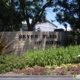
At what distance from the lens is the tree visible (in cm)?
2139

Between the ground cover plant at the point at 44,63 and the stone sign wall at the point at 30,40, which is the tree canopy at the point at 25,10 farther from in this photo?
the ground cover plant at the point at 44,63

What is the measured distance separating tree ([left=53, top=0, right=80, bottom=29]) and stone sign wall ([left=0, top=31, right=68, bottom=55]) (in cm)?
236

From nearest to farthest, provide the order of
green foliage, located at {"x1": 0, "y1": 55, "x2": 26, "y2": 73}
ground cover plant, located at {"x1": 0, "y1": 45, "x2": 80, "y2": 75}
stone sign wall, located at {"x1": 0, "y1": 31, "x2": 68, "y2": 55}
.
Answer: ground cover plant, located at {"x1": 0, "y1": 45, "x2": 80, "y2": 75}
green foliage, located at {"x1": 0, "y1": 55, "x2": 26, "y2": 73}
stone sign wall, located at {"x1": 0, "y1": 31, "x2": 68, "y2": 55}

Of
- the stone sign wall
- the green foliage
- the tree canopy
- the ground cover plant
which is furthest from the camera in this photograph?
the tree canopy

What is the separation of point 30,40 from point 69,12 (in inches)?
201

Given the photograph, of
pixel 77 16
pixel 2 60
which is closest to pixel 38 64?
pixel 2 60

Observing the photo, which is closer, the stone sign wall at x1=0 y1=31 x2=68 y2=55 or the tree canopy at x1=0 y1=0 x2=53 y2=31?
the stone sign wall at x1=0 y1=31 x2=68 y2=55

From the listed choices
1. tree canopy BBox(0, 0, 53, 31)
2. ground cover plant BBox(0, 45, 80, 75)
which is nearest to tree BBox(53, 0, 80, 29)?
tree canopy BBox(0, 0, 53, 31)

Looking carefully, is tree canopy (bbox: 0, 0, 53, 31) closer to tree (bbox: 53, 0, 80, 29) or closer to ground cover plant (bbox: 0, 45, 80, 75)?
tree (bbox: 53, 0, 80, 29)

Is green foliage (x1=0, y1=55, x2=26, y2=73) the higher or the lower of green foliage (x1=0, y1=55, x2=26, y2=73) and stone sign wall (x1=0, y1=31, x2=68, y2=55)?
the lower

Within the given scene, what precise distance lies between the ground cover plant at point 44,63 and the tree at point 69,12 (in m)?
7.11

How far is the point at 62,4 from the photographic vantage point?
856 inches

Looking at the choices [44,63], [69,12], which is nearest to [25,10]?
[69,12]

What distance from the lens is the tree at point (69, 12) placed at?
21.4 meters
